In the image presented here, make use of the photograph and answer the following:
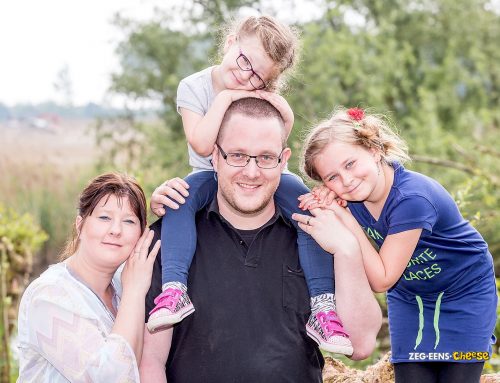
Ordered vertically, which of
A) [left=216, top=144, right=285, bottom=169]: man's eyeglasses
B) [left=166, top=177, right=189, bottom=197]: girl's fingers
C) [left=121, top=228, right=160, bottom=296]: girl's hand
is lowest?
[left=121, top=228, right=160, bottom=296]: girl's hand

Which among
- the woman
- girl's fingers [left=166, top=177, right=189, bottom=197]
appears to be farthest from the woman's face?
girl's fingers [left=166, top=177, right=189, bottom=197]

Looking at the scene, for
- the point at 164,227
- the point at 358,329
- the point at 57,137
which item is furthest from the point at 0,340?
the point at 57,137

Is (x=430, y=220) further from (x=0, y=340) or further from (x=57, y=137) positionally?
(x=57, y=137)

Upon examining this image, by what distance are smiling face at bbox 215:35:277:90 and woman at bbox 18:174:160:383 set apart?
2.35ft

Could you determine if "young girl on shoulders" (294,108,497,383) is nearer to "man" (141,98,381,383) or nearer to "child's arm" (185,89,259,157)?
"man" (141,98,381,383)

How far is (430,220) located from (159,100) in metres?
10.0

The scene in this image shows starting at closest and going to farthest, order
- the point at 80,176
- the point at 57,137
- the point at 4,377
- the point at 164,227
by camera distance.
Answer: the point at 164,227 < the point at 4,377 < the point at 80,176 < the point at 57,137

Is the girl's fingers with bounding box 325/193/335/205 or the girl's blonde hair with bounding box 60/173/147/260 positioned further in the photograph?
the girl's fingers with bounding box 325/193/335/205

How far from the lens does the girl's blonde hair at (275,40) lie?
139 inches

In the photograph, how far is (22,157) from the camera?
1388cm

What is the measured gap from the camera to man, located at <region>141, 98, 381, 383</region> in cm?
308

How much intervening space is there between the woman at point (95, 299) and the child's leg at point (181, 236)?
81mm

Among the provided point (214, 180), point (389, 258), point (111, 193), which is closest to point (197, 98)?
point (214, 180)

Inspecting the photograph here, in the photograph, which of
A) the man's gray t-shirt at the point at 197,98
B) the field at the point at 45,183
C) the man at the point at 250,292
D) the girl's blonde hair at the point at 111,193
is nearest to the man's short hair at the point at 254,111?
the man at the point at 250,292
